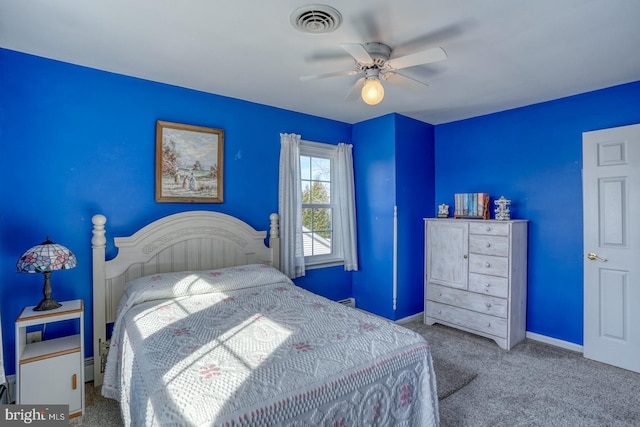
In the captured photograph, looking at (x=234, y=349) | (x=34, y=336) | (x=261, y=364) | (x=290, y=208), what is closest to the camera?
(x=261, y=364)

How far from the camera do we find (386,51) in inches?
84.2

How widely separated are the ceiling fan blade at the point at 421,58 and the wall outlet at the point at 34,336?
306cm

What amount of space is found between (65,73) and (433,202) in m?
3.96

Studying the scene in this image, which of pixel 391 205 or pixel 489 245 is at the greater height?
pixel 391 205

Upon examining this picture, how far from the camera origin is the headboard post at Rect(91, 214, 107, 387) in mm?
2441

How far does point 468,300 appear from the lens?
3.46m

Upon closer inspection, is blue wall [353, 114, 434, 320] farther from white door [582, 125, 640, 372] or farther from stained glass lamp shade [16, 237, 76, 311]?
stained glass lamp shade [16, 237, 76, 311]

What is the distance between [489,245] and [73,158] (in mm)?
3753

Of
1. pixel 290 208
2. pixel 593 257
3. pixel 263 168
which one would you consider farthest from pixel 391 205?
pixel 593 257

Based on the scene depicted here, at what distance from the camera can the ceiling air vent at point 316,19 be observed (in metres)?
1.75

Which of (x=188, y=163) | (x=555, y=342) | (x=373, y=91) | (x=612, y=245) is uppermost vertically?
(x=373, y=91)

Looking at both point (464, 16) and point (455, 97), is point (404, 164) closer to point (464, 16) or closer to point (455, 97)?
point (455, 97)

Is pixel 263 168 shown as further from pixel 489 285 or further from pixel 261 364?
pixel 489 285

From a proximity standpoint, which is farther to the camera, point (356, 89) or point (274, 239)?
point (274, 239)
